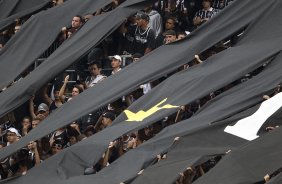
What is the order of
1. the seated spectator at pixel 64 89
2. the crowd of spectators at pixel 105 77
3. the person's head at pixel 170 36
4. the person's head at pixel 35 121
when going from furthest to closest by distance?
the seated spectator at pixel 64 89
the person's head at pixel 35 121
the person's head at pixel 170 36
the crowd of spectators at pixel 105 77

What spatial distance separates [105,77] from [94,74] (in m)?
0.42

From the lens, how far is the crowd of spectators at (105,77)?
17.5 m

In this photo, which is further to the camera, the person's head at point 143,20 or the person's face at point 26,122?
the person's face at point 26,122

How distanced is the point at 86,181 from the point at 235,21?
3.66 metres

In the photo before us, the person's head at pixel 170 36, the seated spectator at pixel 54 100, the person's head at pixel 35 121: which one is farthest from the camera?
the seated spectator at pixel 54 100

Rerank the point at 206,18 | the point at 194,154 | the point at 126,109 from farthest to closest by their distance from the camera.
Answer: the point at 206,18, the point at 126,109, the point at 194,154

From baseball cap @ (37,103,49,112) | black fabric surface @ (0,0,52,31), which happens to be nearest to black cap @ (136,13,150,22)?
baseball cap @ (37,103,49,112)

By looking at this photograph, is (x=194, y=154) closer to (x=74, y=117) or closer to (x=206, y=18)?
(x=74, y=117)

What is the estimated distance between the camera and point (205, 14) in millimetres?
19578

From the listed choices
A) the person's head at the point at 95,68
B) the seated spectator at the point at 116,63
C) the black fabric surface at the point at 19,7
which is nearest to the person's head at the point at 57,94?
the person's head at the point at 95,68

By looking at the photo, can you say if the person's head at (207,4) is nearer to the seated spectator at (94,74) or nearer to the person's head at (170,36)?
the person's head at (170,36)

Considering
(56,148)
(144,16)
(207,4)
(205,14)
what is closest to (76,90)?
(56,148)

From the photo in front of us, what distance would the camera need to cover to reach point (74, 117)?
18281mm

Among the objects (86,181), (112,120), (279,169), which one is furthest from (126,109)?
(279,169)
